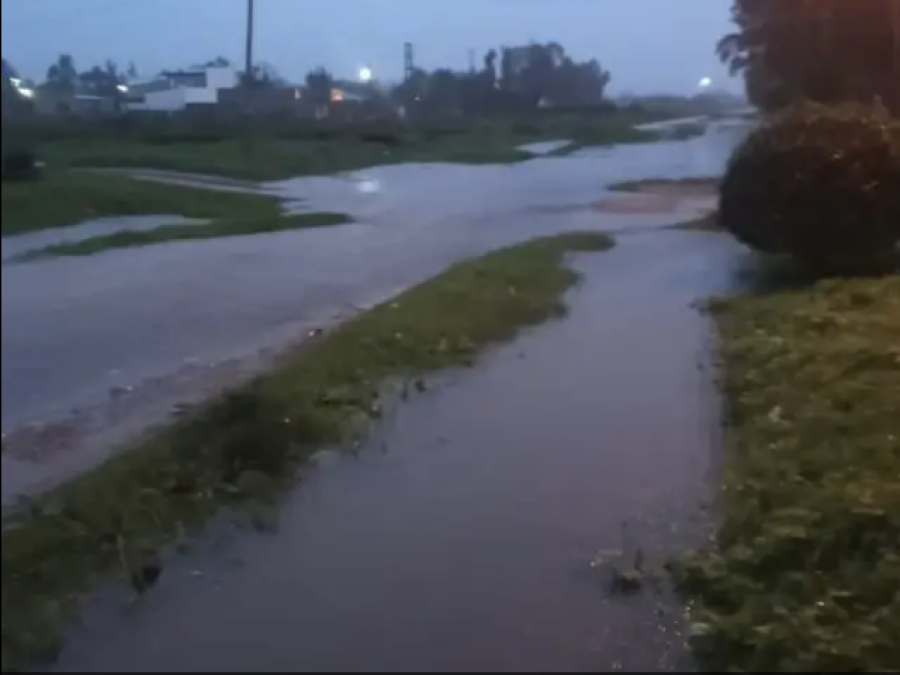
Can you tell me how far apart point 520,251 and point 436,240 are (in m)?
1.71

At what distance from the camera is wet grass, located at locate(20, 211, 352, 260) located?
3494 mm

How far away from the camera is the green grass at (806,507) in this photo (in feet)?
12.7

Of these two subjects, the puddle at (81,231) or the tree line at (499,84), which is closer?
the puddle at (81,231)

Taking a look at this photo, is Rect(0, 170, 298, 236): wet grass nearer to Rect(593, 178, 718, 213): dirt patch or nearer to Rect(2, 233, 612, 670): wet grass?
Rect(2, 233, 612, 670): wet grass

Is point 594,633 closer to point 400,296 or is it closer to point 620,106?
point 620,106

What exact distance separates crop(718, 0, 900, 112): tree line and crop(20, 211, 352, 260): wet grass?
32.8ft

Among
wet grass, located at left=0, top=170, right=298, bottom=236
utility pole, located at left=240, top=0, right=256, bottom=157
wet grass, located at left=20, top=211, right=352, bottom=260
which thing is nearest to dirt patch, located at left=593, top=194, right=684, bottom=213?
wet grass, located at left=20, top=211, right=352, bottom=260

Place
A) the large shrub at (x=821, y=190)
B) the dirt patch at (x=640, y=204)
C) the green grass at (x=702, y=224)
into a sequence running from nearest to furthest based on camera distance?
the dirt patch at (x=640, y=204) → the large shrub at (x=821, y=190) → the green grass at (x=702, y=224)

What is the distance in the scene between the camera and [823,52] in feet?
55.4

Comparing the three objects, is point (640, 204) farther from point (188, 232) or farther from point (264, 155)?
point (188, 232)

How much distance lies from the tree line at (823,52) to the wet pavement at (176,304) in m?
6.85

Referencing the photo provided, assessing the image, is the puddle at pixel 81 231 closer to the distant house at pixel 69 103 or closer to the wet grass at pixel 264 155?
the wet grass at pixel 264 155

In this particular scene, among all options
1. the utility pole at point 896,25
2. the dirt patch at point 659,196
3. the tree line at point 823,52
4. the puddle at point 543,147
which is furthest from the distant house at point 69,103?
the tree line at point 823,52

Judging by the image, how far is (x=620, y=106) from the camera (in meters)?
8.38
